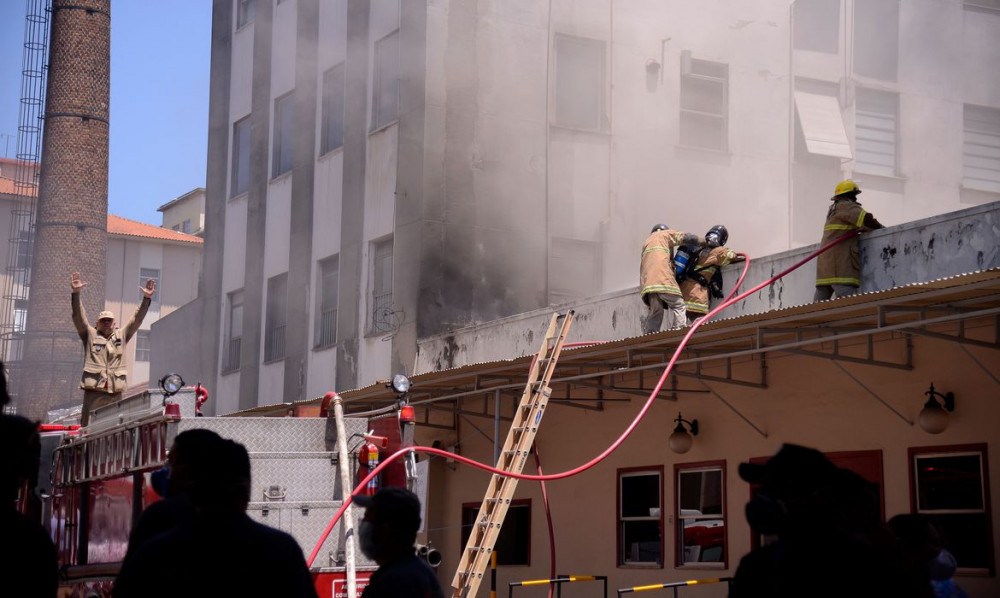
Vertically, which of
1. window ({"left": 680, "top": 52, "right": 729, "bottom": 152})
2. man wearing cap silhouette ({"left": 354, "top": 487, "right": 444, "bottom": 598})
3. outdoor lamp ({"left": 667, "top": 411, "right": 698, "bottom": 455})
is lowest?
man wearing cap silhouette ({"left": 354, "top": 487, "right": 444, "bottom": 598})

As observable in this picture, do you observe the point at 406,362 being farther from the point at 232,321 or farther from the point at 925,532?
the point at 925,532

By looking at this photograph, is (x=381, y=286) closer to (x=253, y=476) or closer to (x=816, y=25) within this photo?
(x=816, y=25)

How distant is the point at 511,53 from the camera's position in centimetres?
2083

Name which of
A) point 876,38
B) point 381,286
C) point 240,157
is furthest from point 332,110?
point 876,38

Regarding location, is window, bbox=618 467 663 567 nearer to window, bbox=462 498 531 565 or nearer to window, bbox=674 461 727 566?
window, bbox=674 461 727 566

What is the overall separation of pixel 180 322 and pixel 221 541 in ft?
82.6

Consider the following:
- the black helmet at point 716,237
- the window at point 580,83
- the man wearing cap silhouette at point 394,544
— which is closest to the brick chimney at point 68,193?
the window at point 580,83

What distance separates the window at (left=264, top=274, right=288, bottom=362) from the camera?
2411 centimetres

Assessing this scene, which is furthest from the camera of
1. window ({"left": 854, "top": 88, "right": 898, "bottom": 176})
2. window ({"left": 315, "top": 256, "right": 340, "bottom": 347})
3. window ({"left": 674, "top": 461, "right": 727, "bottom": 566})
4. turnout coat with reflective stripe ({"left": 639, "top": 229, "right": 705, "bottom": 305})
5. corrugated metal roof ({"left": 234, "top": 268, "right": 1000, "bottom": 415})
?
window ({"left": 854, "top": 88, "right": 898, "bottom": 176})

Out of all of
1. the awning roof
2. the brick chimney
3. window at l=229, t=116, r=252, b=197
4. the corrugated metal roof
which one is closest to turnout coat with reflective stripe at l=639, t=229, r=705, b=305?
the corrugated metal roof

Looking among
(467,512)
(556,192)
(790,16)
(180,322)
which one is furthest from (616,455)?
(180,322)

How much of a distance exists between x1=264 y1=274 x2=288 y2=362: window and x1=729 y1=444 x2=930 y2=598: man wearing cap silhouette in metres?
20.8

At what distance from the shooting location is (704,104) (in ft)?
76.3

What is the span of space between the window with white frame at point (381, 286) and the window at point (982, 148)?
12983 mm
